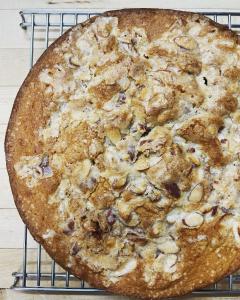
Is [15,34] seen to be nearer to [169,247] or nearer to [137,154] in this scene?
[137,154]

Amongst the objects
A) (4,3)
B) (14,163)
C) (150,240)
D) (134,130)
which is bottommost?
(150,240)

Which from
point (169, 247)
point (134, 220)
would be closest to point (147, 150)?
point (134, 220)

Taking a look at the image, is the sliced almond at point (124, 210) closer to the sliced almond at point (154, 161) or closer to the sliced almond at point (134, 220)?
the sliced almond at point (134, 220)

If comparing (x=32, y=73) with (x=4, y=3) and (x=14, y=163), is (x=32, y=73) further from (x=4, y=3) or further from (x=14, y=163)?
(x=4, y=3)

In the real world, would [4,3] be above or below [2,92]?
above

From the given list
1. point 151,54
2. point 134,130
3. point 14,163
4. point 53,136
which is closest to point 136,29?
point 151,54

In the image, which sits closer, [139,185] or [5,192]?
[139,185]

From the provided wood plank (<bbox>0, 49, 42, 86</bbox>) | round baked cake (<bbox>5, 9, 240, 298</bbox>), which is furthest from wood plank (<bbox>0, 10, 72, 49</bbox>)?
round baked cake (<bbox>5, 9, 240, 298</bbox>)
